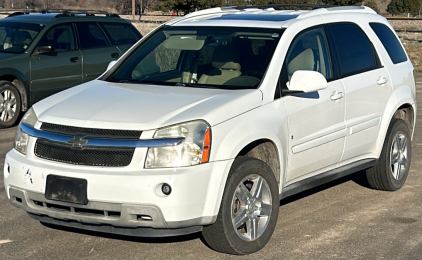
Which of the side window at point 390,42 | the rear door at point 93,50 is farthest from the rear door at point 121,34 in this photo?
the side window at point 390,42

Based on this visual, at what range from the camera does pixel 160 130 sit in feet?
17.3

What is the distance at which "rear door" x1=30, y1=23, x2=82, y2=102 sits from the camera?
12.2 metres

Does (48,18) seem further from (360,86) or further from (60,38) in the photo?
(360,86)

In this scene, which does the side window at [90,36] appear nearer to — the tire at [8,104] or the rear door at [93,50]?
the rear door at [93,50]

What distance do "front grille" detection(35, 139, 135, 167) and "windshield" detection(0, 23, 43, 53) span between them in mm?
7147

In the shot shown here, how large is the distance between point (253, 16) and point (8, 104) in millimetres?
6040

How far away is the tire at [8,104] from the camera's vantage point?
38.7 ft

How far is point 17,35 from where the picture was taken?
12.5 meters

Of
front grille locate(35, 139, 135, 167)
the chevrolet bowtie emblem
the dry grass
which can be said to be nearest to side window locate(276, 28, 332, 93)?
front grille locate(35, 139, 135, 167)

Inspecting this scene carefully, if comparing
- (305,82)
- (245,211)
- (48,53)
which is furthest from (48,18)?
(245,211)

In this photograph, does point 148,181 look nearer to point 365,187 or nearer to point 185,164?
point 185,164

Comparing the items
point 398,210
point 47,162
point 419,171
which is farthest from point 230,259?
point 419,171

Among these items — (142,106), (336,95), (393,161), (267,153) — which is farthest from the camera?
(393,161)

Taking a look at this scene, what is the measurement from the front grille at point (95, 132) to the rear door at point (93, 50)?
7.46 meters
